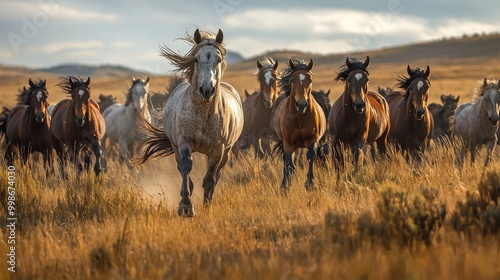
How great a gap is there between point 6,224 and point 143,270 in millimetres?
3603

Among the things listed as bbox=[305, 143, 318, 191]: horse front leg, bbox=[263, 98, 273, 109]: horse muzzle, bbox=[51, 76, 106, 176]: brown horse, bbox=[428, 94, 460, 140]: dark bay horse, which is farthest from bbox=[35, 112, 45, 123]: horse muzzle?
bbox=[428, 94, 460, 140]: dark bay horse

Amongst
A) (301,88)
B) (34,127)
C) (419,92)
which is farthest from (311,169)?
(34,127)

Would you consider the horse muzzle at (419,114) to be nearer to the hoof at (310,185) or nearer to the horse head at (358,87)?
the horse head at (358,87)

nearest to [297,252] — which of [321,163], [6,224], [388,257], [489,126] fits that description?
Answer: [388,257]

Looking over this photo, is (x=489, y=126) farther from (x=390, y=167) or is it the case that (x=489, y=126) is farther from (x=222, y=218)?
(x=222, y=218)

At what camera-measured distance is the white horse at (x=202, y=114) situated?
811cm

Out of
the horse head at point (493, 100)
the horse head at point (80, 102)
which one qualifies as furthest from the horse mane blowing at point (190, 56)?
the horse head at point (493, 100)

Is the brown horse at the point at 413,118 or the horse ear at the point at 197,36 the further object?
the brown horse at the point at 413,118

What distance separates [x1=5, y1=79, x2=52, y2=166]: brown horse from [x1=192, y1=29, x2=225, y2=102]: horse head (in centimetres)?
584

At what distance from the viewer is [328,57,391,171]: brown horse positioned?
428 inches

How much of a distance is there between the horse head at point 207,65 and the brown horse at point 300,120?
1.97 m

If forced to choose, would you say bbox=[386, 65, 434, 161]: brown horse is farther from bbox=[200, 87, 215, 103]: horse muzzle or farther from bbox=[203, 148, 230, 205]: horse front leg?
bbox=[200, 87, 215, 103]: horse muzzle

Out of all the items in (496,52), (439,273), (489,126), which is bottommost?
(439,273)

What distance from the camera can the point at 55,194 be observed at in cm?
991
